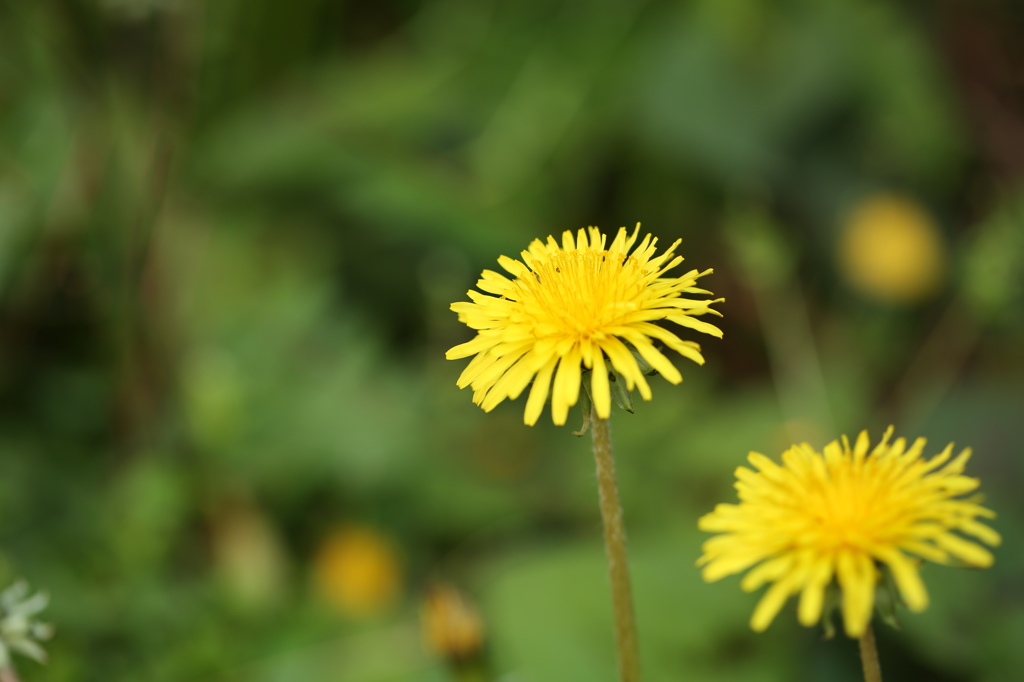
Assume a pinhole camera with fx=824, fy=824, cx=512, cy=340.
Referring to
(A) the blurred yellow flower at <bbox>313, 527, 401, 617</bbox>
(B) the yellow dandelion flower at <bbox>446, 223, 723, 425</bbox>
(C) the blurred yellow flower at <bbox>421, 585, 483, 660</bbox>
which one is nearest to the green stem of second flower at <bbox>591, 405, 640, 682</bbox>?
(B) the yellow dandelion flower at <bbox>446, 223, 723, 425</bbox>

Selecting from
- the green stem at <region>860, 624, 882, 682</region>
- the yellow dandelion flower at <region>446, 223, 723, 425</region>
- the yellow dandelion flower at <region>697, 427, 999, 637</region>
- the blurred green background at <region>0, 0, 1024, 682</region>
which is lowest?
the green stem at <region>860, 624, 882, 682</region>

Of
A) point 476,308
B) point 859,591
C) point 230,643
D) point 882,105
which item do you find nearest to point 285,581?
point 230,643

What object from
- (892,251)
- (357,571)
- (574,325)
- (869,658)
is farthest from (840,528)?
(892,251)

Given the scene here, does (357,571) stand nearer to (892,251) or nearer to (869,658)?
(869,658)

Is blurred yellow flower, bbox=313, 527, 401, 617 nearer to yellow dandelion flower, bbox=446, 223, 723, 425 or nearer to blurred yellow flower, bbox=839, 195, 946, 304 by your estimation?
yellow dandelion flower, bbox=446, 223, 723, 425

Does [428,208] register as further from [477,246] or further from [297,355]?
[297,355]
